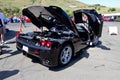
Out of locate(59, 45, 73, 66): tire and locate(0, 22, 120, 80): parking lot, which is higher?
locate(59, 45, 73, 66): tire

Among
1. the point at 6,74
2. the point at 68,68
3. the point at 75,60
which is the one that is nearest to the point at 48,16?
the point at 75,60

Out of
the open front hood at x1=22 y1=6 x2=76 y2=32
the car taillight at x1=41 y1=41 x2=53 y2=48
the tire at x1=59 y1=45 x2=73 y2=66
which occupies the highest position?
the open front hood at x1=22 y1=6 x2=76 y2=32

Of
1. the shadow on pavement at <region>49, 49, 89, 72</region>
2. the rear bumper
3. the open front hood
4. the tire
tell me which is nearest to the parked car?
the shadow on pavement at <region>49, 49, 89, 72</region>

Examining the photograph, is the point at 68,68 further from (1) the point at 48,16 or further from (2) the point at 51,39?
(1) the point at 48,16

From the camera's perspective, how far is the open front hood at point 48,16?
6.55m

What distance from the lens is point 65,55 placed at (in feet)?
21.9

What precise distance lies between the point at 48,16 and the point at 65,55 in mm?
1573

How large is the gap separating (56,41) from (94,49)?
3.41 metres

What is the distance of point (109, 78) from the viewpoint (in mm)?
5879

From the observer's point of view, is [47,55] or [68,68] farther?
[68,68]

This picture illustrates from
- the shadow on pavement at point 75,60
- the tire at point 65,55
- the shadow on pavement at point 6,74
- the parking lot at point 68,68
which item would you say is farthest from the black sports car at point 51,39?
the shadow on pavement at point 6,74

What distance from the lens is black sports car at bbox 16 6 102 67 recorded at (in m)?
6.01

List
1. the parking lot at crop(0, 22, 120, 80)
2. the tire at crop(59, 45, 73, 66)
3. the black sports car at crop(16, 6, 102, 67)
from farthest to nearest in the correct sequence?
the tire at crop(59, 45, 73, 66)
the black sports car at crop(16, 6, 102, 67)
the parking lot at crop(0, 22, 120, 80)

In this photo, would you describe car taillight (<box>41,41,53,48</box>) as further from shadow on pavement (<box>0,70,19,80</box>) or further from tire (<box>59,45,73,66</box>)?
shadow on pavement (<box>0,70,19,80</box>)
